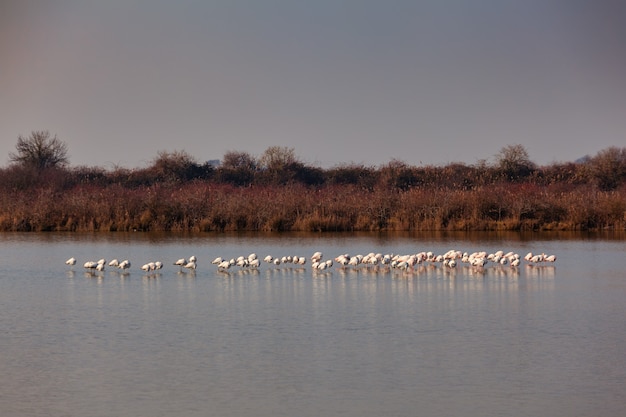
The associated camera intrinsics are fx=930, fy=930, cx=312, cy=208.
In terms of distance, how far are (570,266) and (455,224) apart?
10.4m

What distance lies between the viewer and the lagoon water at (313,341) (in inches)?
322

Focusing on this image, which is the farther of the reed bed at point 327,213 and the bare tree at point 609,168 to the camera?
the bare tree at point 609,168

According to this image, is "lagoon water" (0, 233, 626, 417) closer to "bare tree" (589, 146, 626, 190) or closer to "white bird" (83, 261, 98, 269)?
"white bird" (83, 261, 98, 269)

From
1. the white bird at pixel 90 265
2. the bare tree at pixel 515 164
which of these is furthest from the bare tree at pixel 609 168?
the white bird at pixel 90 265

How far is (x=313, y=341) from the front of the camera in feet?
34.8

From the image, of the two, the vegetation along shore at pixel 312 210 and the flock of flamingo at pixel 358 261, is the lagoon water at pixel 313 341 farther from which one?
the vegetation along shore at pixel 312 210

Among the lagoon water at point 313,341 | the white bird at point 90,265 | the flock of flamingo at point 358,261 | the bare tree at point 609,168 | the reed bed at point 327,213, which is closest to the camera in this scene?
the lagoon water at point 313,341

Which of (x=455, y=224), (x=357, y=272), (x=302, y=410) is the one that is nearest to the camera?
(x=302, y=410)

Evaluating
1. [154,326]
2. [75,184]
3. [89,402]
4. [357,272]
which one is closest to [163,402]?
[89,402]

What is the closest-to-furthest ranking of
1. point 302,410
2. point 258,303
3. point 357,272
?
point 302,410
point 258,303
point 357,272

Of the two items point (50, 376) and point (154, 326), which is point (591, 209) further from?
point (50, 376)

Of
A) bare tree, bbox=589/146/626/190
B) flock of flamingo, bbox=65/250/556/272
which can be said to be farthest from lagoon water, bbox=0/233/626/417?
bare tree, bbox=589/146/626/190

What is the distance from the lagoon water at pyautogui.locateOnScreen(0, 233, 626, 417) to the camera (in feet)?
26.8

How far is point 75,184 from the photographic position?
3953 centimetres
